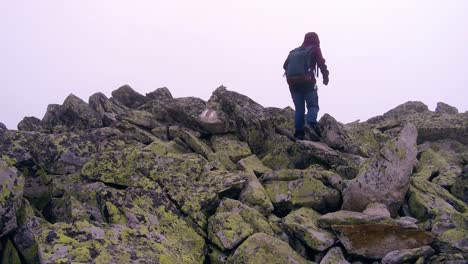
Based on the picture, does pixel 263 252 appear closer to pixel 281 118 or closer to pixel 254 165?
pixel 254 165

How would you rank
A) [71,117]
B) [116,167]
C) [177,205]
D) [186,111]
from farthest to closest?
[71,117] → [186,111] → [116,167] → [177,205]

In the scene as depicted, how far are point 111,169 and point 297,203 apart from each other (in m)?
5.90

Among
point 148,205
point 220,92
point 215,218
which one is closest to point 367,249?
point 215,218

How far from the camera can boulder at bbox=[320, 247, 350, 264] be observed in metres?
10.6

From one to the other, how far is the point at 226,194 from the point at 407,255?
5.31m

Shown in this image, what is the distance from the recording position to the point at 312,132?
1823cm

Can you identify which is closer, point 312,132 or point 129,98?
point 312,132

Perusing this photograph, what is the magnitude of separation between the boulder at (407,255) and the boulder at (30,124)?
52.2ft

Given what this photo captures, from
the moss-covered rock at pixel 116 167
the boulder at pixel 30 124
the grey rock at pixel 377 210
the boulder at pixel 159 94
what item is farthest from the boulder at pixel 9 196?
the boulder at pixel 159 94

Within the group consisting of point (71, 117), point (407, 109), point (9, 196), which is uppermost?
point (407, 109)

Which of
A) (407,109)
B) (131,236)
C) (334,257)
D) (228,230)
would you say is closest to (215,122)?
(228,230)

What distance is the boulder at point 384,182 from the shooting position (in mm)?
12781

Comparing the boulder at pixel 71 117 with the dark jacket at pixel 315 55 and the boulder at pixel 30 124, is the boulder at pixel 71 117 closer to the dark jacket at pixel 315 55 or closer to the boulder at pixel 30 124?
the boulder at pixel 30 124

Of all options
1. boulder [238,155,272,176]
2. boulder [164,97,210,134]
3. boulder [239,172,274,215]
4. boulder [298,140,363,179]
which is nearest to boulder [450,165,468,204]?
boulder [298,140,363,179]
